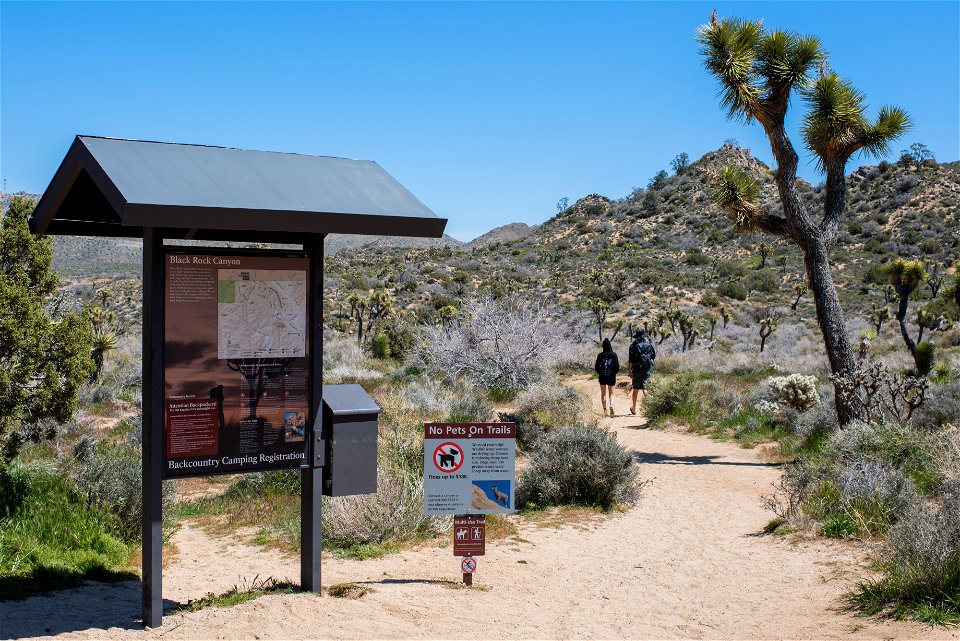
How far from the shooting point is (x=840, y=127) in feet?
42.5

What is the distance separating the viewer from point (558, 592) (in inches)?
257

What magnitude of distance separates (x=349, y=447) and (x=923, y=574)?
3.89m

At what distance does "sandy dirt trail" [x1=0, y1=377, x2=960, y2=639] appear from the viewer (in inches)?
205

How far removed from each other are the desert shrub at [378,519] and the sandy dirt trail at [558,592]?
35 centimetres

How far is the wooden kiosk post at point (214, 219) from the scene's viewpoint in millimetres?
4938

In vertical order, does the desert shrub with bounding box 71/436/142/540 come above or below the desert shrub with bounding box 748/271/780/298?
below

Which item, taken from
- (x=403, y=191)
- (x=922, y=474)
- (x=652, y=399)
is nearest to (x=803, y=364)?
(x=652, y=399)

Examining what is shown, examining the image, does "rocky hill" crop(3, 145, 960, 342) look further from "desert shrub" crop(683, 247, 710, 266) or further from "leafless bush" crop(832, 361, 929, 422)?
"leafless bush" crop(832, 361, 929, 422)

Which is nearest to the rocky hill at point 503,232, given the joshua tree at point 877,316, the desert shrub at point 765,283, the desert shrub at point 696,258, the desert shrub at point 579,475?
the desert shrub at point 696,258

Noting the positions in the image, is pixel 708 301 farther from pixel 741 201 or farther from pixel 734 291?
pixel 741 201

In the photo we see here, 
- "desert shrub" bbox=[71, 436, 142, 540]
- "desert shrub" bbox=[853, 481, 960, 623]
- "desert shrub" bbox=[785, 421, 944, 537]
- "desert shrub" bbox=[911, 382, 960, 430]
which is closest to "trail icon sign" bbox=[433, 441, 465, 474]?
"desert shrub" bbox=[853, 481, 960, 623]

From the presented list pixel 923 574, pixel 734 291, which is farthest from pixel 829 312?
pixel 734 291

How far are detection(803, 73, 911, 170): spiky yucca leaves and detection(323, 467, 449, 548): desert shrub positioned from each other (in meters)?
9.01

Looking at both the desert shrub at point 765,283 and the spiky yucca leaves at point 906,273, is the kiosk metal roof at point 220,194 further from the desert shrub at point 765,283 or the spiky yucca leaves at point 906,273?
the desert shrub at point 765,283
